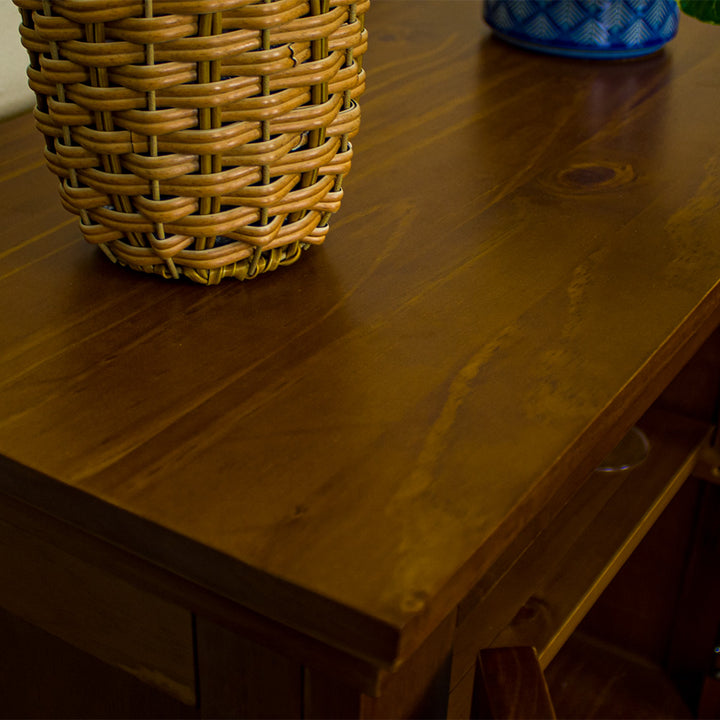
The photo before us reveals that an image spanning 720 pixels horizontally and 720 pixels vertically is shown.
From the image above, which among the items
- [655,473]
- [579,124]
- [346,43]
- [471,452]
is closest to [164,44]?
[346,43]

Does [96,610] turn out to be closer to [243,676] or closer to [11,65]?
[243,676]

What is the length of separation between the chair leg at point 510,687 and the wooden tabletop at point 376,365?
12 cm

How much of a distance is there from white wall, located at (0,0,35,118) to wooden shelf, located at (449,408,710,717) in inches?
23.5

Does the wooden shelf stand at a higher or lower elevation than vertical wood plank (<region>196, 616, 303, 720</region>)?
lower

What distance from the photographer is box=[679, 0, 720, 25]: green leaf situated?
0.76 metres

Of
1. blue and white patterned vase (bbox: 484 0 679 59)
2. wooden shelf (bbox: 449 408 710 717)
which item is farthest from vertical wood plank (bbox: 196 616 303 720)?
blue and white patterned vase (bbox: 484 0 679 59)

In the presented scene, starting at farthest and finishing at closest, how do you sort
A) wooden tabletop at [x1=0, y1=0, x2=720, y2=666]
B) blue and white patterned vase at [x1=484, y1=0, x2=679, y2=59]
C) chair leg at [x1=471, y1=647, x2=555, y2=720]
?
blue and white patterned vase at [x1=484, y1=0, x2=679, y2=59] → chair leg at [x1=471, y1=647, x2=555, y2=720] → wooden tabletop at [x1=0, y1=0, x2=720, y2=666]

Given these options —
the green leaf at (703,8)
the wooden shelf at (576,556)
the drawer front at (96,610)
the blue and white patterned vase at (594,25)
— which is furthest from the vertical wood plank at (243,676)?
the blue and white patterned vase at (594,25)

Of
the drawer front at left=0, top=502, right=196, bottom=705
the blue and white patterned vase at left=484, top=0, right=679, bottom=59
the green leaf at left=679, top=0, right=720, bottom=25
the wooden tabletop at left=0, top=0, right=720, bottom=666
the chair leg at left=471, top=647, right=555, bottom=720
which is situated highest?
the green leaf at left=679, top=0, right=720, bottom=25

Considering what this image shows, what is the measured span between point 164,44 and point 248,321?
5.8 inches

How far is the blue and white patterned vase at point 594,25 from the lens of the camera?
0.98 metres

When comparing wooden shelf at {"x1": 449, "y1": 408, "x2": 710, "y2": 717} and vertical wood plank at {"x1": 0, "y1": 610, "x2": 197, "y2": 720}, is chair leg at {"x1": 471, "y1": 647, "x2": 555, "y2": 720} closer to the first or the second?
wooden shelf at {"x1": 449, "y1": 408, "x2": 710, "y2": 717}

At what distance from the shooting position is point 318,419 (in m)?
0.45

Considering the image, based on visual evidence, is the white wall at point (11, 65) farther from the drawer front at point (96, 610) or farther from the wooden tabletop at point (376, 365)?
the drawer front at point (96, 610)
